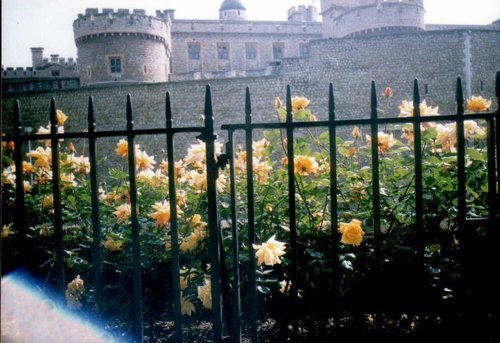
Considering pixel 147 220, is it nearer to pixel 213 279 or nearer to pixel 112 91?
pixel 213 279

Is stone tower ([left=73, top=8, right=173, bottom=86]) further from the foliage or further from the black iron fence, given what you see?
the black iron fence

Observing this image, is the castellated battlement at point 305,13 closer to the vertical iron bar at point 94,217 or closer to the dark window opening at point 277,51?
the dark window opening at point 277,51

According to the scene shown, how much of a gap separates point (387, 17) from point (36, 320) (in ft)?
83.5

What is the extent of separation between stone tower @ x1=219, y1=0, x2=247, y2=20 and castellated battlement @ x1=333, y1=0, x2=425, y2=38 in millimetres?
14664

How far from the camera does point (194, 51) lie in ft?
104

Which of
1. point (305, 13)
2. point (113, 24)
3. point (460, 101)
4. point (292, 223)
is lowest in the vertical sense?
point (292, 223)

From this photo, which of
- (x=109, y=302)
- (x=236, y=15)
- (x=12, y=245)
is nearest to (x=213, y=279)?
(x=109, y=302)

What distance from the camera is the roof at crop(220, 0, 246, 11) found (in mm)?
37031

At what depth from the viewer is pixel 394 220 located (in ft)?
6.98

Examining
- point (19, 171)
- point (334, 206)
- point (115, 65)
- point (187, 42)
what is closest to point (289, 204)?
point (334, 206)

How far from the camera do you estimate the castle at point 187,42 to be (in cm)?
2305

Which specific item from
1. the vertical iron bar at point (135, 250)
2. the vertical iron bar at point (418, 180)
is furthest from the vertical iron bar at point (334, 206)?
the vertical iron bar at point (135, 250)

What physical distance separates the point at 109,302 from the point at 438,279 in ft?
5.22

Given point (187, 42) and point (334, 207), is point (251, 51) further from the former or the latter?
point (334, 207)
